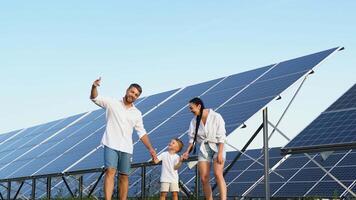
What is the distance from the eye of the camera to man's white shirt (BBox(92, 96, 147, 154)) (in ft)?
32.4

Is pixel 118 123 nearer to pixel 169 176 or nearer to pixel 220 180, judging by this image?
pixel 220 180

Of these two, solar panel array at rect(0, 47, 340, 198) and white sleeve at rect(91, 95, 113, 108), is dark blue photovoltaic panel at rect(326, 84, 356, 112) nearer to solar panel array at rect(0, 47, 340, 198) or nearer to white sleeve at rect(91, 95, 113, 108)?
solar panel array at rect(0, 47, 340, 198)

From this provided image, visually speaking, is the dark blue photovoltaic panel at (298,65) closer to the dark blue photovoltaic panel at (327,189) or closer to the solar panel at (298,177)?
the solar panel at (298,177)

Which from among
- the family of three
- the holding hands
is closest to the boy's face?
the family of three

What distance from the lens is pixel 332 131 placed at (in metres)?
12.4

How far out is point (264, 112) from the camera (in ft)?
44.1

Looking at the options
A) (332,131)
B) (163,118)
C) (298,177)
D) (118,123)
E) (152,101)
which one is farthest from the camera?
(152,101)

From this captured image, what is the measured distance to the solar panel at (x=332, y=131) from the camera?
11.7m

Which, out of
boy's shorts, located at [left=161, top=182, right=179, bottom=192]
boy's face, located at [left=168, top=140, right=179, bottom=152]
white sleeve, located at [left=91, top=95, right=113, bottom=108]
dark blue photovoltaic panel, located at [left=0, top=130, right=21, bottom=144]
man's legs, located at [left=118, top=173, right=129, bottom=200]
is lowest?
man's legs, located at [left=118, top=173, right=129, bottom=200]

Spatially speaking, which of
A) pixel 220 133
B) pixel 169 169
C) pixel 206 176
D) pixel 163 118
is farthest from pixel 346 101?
pixel 163 118

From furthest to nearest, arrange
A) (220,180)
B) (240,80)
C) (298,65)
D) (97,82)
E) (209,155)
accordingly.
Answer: (240,80)
(298,65)
(209,155)
(220,180)
(97,82)

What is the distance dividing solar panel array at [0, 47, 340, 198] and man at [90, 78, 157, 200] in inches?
148

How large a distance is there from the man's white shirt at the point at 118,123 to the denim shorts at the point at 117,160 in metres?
0.06

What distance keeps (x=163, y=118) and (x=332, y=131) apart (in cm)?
698
